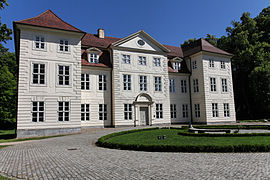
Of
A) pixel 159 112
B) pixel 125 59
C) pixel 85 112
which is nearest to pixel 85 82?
pixel 85 112

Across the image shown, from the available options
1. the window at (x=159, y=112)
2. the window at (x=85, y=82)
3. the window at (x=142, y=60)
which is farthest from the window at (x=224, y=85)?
the window at (x=85, y=82)

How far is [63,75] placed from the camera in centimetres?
2323

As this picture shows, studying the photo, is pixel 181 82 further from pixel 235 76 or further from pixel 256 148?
pixel 256 148

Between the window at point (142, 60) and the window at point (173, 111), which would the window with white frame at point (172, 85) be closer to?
the window at point (173, 111)

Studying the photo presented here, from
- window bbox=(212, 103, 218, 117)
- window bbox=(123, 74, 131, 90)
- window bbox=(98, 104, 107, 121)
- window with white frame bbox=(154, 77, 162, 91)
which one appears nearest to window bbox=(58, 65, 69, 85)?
window bbox=(98, 104, 107, 121)

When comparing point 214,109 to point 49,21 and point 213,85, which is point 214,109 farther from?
point 49,21

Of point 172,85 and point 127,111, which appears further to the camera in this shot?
point 172,85

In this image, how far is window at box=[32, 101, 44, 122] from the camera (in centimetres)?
2130

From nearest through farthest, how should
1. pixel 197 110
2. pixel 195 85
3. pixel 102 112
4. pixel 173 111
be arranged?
pixel 102 112
pixel 173 111
pixel 197 110
pixel 195 85

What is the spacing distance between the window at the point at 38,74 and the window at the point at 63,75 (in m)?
1.58

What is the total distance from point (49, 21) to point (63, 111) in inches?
394

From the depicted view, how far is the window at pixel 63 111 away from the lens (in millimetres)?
22453

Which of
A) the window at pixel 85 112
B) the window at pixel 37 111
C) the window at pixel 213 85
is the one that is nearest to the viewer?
the window at pixel 37 111

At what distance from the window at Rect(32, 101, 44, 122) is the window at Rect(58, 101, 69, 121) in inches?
65.0
